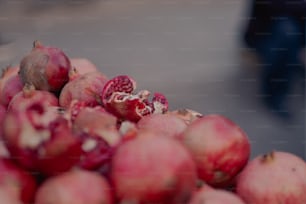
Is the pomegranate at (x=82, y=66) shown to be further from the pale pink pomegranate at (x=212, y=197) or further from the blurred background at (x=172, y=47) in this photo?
the blurred background at (x=172, y=47)

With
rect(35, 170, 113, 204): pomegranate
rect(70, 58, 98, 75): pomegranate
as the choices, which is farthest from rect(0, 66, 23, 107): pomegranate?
rect(35, 170, 113, 204): pomegranate

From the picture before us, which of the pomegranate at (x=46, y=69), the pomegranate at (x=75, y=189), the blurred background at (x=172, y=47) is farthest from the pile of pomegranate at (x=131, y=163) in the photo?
the blurred background at (x=172, y=47)

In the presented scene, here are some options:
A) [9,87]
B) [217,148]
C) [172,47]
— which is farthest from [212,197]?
[172,47]

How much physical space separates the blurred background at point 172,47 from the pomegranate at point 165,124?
54.7 inches

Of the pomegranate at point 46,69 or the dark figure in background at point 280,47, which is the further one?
the dark figure in background at point 280,47

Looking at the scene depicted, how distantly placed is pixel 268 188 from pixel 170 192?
29 cm

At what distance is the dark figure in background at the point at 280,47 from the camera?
126 inches

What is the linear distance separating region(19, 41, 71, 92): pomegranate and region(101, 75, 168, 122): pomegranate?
0.15 m

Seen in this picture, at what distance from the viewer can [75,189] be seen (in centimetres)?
117

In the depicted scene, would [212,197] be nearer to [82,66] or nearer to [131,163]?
[131,163]

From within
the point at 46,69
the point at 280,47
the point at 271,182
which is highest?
the point at 46,69

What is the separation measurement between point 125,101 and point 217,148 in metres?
0.36

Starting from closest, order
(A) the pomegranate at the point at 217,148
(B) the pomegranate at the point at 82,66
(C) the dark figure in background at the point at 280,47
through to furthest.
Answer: (A) the pomegranate at the point at 217,148
(B) the pomegranate at the point at 82,66
(C) the dark figure in background at the point at 280,47

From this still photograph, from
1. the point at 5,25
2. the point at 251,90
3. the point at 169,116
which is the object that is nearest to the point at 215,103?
the point at 251,90
